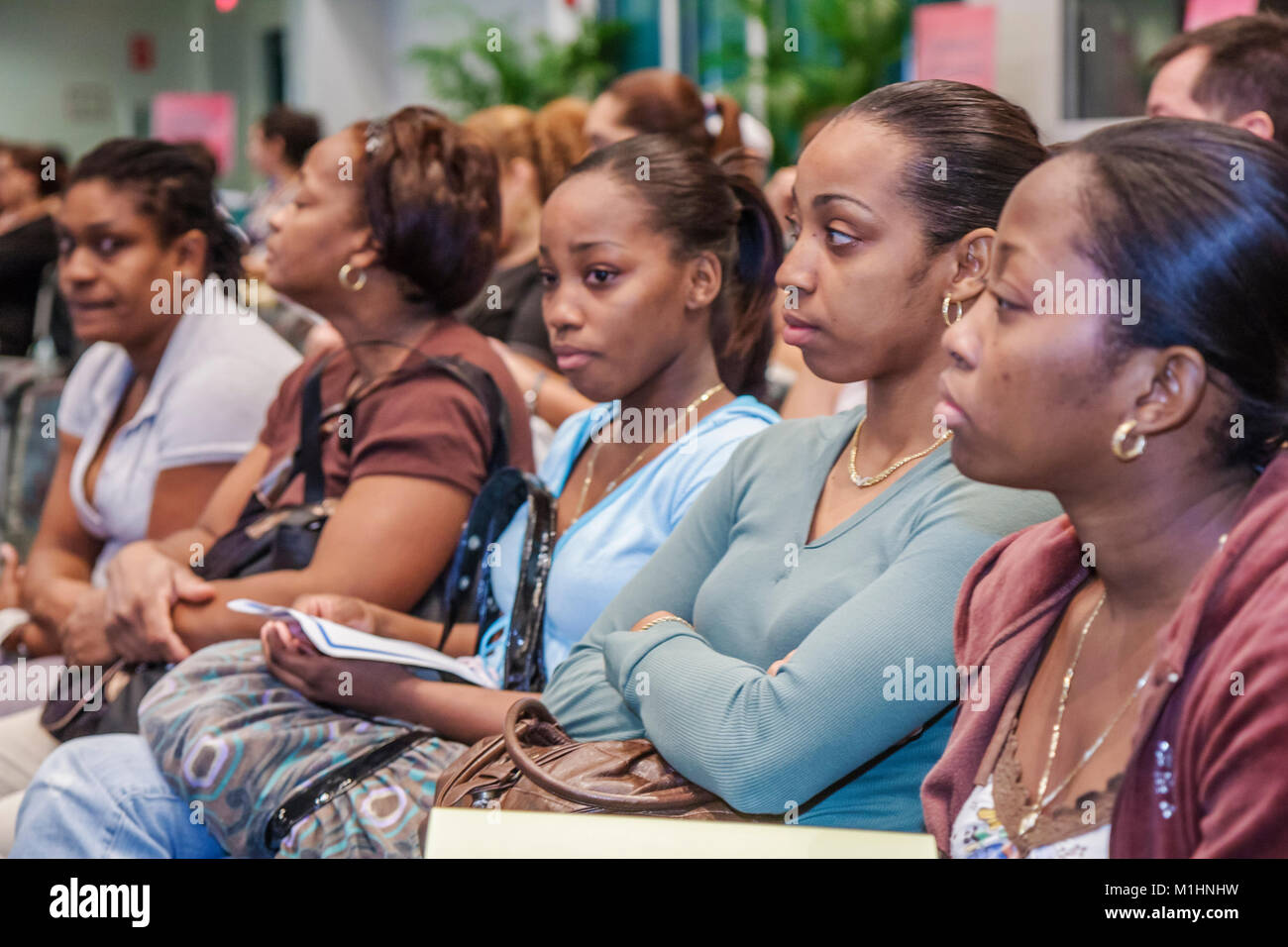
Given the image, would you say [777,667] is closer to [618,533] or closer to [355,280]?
[618,533]

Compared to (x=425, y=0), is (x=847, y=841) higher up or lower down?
lower down

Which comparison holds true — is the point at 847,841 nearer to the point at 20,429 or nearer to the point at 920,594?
the point at 920,594

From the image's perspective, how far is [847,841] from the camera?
927 millimetres

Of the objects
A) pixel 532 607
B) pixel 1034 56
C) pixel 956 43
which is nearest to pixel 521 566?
pixel 532 607

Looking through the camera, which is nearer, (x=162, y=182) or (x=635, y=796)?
(x=635, y=796)

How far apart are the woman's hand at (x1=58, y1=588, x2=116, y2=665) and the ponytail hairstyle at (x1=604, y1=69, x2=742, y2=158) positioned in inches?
73.3

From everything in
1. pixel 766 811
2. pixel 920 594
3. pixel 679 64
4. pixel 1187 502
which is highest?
pixel 679 64

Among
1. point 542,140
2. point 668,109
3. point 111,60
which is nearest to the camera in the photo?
point 668,109

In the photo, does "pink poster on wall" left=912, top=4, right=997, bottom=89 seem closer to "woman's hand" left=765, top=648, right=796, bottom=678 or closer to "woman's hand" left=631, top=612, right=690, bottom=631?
"woman's hand" left=631, top=612, right=690, bottom=631

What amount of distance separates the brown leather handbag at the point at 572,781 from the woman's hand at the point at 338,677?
0.37 metres

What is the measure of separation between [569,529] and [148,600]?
778mm

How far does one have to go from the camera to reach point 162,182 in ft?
10.1

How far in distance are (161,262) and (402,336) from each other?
2.60ft
